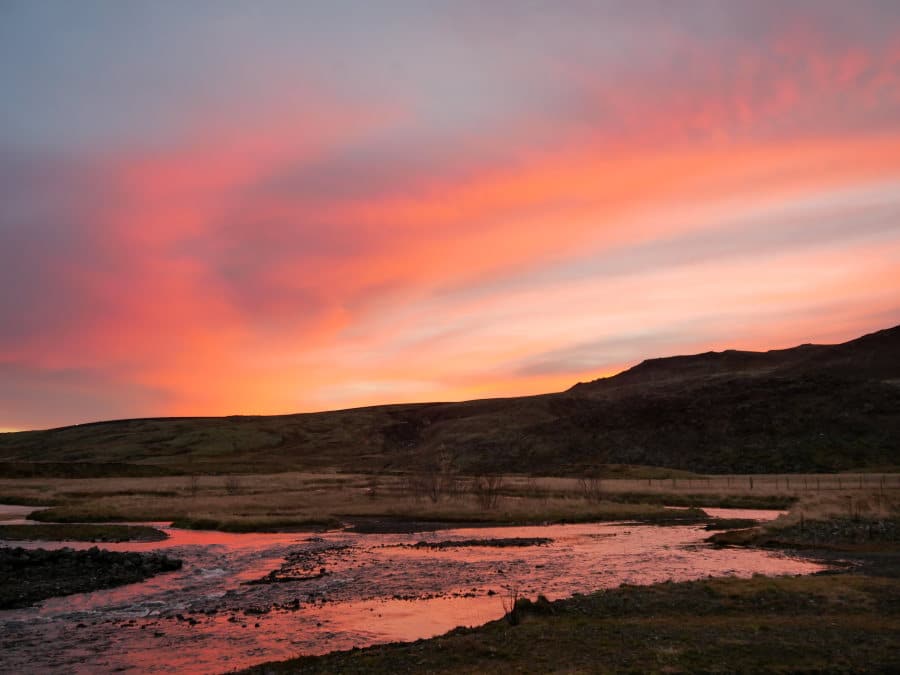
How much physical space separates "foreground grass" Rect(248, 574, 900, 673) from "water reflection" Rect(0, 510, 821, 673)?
3288 millimetres

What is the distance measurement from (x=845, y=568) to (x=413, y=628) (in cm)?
2185

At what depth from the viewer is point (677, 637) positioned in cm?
2052

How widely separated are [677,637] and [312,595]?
16532 mm

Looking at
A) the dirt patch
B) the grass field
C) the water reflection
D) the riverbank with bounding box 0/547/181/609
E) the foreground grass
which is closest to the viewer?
the foreground grass

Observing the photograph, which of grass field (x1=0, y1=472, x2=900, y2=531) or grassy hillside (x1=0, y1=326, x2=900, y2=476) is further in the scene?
grassy hillside (x1=0, y1=326, x2=900, y2=476)

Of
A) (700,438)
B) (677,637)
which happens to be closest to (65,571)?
(677,637)

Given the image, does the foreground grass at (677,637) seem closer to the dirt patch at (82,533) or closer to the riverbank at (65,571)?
the riverbank at (65,571)

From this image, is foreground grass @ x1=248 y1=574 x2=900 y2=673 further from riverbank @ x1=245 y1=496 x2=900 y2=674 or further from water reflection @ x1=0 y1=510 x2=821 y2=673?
water reflection @ x1=0 y1=510 x2=821 y2=673

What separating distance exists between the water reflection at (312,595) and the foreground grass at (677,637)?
329 centimetres

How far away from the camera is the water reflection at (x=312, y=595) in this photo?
74.5 feet

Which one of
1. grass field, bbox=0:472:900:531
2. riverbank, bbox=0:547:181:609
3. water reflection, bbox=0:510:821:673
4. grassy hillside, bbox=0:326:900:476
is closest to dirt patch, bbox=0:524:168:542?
water reflection, bbox=0:510:821:673

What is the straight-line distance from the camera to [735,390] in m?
188

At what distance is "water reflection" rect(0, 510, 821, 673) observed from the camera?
2270 centimetres

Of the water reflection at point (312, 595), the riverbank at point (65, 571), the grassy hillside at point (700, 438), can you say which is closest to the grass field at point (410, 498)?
the water reflection at point (312, 595)
